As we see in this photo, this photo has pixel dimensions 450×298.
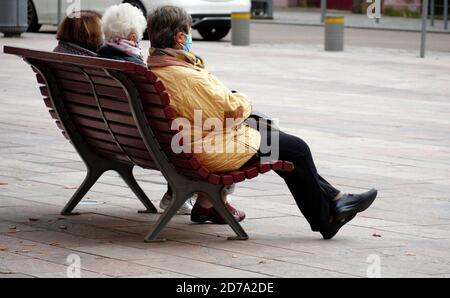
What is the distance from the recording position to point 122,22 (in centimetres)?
676

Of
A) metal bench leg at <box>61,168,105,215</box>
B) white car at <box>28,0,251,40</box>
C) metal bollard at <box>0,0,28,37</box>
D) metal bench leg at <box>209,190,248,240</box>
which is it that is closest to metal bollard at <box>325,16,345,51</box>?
white car at <box>28,0,251,40</box>

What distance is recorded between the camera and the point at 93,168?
731 centimetres

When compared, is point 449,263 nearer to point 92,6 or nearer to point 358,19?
point 92,6

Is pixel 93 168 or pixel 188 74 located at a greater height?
pixel 188 74

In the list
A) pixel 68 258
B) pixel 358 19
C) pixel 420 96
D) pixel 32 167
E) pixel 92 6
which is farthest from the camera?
pixel 358 19

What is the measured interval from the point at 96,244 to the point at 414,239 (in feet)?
5.61

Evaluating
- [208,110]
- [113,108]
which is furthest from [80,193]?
[208,110]

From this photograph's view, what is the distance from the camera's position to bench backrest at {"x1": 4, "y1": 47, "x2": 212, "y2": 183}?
6.23 metres

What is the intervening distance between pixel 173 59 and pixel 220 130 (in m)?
0.45

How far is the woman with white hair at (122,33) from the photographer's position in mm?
6750

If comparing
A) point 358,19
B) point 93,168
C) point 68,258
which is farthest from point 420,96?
point 358,19

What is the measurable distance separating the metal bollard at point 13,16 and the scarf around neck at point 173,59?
51.2ft

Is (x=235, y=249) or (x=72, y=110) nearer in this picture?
(x=235, y=249)
